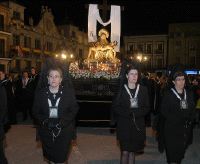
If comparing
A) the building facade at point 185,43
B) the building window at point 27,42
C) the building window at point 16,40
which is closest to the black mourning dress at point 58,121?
the building window at point 16,40

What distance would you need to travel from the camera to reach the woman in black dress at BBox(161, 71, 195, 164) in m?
5.71

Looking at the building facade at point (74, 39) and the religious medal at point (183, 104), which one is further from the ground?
the building facade at point (74, 39)

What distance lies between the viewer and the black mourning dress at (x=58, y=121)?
15.9 feet

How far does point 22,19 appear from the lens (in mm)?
41719

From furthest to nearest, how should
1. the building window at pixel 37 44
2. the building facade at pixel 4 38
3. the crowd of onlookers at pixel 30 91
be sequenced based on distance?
the building window at pixel 37 44 < the building facade at pixel 4 38 < the crowd of onlookers at pixel 30 91

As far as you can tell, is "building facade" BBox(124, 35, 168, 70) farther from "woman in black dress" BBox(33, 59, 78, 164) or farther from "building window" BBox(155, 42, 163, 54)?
"woman in black dress" BBox(33, 59, 78, 164)

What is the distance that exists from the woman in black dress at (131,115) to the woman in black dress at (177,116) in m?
0.41

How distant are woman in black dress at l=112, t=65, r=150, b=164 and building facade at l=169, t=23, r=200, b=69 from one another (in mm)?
53513

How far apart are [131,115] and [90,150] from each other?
2724 millimetres

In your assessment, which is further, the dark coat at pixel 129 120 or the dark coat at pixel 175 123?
the dark coat at pixel 175 123

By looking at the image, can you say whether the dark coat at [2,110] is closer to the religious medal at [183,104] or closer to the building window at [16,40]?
the religious medal at [183,104]

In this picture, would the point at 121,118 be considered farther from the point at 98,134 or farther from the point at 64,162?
the point at 98,134

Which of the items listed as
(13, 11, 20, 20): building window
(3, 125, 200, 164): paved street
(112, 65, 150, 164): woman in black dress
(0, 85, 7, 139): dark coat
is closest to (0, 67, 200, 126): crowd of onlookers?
(3, 125, 200, 164): paved street

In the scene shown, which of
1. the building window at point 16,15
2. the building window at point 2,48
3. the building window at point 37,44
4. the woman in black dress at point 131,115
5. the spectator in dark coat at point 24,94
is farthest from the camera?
the building window at point 37,44
